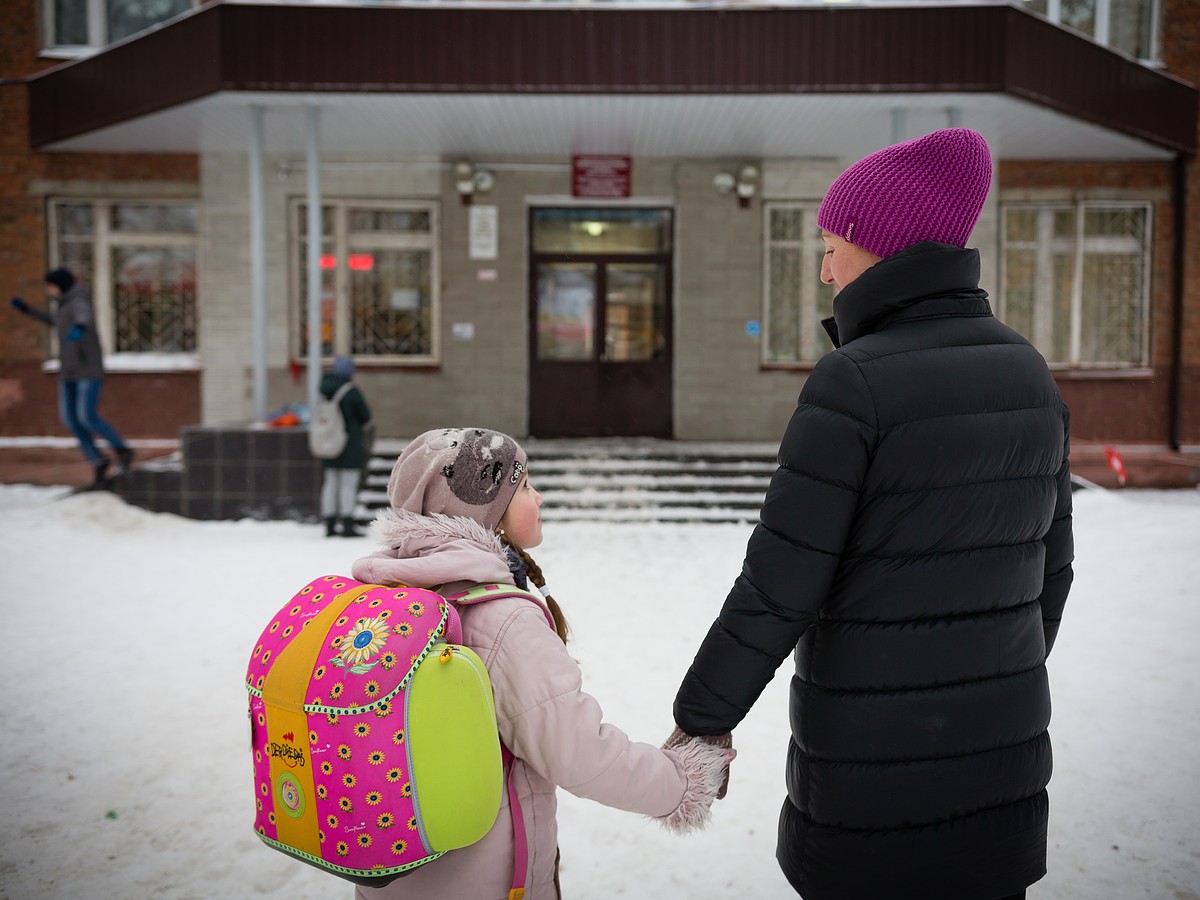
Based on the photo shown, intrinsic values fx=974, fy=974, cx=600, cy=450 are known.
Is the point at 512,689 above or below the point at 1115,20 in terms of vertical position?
below

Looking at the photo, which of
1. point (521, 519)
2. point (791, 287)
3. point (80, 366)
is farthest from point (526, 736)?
point (791, 287)

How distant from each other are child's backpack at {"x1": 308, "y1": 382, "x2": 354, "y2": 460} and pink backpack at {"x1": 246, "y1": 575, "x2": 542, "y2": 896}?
6.84m

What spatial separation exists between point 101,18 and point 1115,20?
43.5 feet

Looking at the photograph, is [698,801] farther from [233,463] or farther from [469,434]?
[233,463]

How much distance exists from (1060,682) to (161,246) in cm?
1134

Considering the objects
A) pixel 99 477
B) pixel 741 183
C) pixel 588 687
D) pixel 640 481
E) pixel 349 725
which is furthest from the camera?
pixel 741 183

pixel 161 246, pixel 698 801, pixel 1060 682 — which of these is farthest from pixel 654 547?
pixel 161 246

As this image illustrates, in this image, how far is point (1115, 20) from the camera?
12.8 metres

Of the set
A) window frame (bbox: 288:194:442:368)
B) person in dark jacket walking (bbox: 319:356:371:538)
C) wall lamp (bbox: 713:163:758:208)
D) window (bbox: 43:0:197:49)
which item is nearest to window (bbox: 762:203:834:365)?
wall lamp (bbox: 713:163:758:208)

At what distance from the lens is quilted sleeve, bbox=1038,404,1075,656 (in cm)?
179

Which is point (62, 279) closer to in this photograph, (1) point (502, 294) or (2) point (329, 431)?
(2) point (329, 431)

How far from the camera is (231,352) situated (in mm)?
11648

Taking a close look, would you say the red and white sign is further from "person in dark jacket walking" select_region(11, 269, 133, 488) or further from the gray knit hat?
the gray knit hat

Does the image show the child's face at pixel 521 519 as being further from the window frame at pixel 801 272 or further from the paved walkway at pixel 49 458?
the window frame at pixel 801 272
